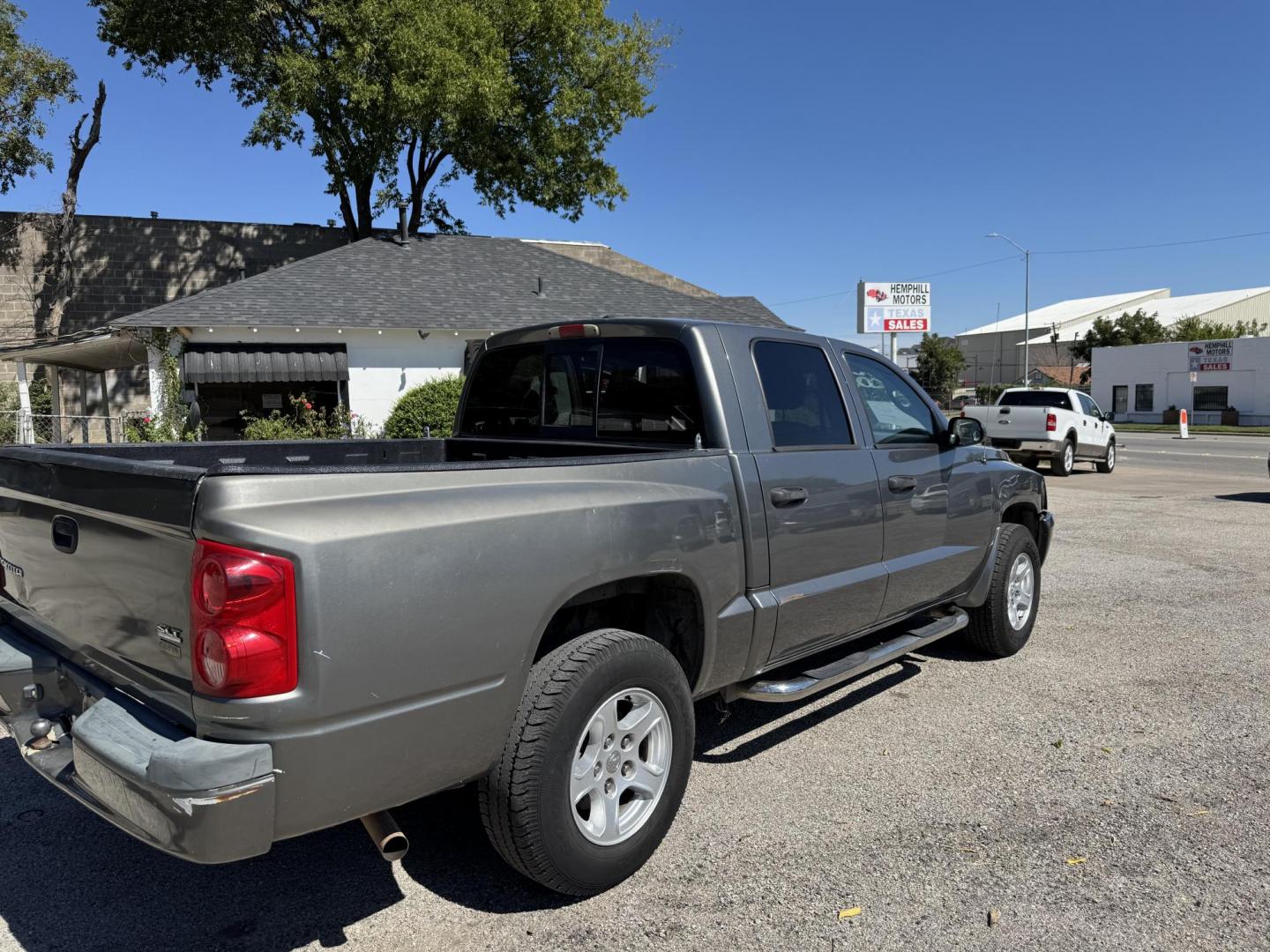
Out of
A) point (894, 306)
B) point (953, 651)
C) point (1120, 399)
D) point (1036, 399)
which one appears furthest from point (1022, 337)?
point (953, 651)

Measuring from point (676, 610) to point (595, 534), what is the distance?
2.17 ft

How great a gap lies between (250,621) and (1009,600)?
4.72m

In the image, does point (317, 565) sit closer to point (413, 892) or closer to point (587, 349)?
point (413, 892)

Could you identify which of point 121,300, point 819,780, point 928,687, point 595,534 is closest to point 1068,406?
point 928,687

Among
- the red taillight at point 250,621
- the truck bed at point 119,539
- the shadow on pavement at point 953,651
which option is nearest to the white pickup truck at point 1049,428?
the shadow on pavement at point 953,651

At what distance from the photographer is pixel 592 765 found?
2.98 m

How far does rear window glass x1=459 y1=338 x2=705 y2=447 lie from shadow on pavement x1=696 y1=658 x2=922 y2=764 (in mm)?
1366

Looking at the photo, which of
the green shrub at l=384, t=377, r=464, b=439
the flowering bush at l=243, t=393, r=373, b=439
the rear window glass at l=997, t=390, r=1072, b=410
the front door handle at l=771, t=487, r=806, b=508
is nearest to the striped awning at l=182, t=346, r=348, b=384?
the flowering bush at l=243, t=393, r=373, b=439

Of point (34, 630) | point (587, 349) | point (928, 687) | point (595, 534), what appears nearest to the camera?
point (595, 534)

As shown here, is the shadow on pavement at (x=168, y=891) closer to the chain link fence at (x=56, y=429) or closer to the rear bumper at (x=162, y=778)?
the rear bumper at (x=162, y=778)

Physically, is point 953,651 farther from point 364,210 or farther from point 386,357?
point 364,210

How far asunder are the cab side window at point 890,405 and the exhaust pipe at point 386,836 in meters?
2.89

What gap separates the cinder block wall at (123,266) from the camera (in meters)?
25.2

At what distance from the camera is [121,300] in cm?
2628
